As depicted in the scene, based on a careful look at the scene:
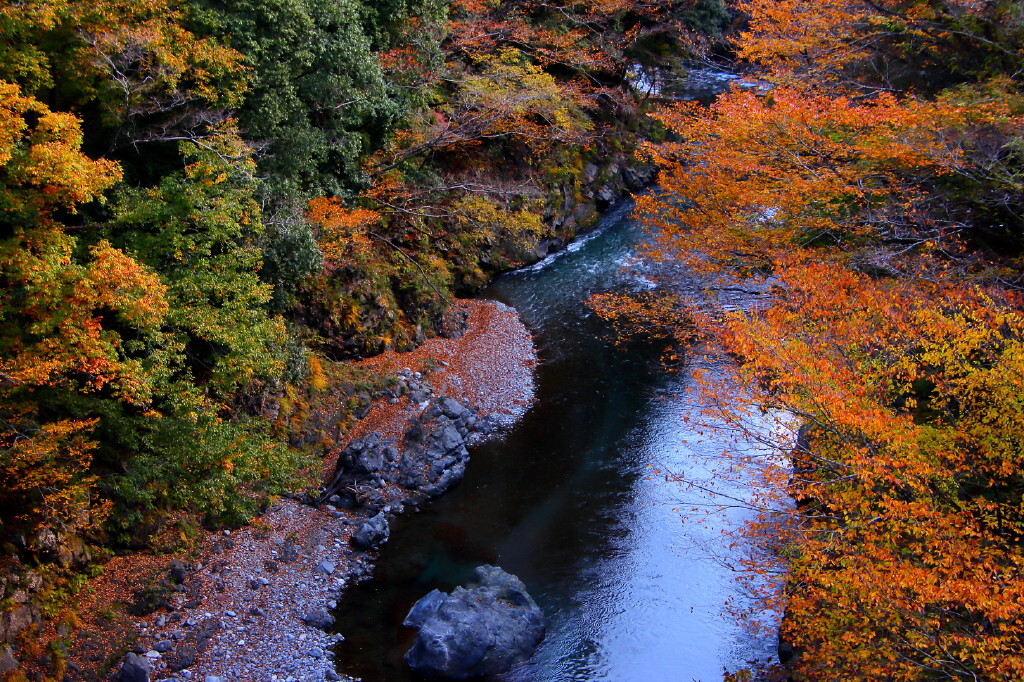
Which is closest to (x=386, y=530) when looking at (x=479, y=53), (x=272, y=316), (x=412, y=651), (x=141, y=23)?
(x=412, y=651)

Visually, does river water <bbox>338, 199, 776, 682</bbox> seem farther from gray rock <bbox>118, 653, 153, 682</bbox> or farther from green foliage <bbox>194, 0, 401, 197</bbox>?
green foliage <bbox>194, 0, 401, 197</bbox>

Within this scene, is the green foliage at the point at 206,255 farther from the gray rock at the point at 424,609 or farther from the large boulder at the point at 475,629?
the large boulder at the point at 475,629

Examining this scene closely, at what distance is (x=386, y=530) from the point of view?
12023 mm

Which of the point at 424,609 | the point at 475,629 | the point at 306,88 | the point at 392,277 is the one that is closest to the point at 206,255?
the point at 306,88

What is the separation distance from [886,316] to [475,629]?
7983 millimetres

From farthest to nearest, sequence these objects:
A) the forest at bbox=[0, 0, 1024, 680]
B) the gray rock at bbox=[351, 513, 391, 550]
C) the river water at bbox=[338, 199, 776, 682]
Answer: the gray rock at bbox=[351, 513, 391, 550], the river water at bbox=[338, 199, 776, 682], the forest at bbox=[0, 0, 1024, 680]

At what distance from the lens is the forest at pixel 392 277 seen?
7.68 m

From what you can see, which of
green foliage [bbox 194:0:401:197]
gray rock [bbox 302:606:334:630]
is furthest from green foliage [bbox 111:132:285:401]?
gray rock [bbox 302:606:334:630]

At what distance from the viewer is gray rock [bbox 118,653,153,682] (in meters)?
8.08

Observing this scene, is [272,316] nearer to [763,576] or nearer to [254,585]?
[254,585]

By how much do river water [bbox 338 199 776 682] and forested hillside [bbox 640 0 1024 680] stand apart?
4.11 feet

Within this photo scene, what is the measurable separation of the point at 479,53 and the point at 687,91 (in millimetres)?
15091

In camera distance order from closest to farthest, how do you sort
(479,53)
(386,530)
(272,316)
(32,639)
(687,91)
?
(32,639) < (386,530) < (272,316) < (479,53) < (687,91)

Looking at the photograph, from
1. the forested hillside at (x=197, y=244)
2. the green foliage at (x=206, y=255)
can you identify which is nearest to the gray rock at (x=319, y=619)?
the forested hillside at (x=197, y=244)
